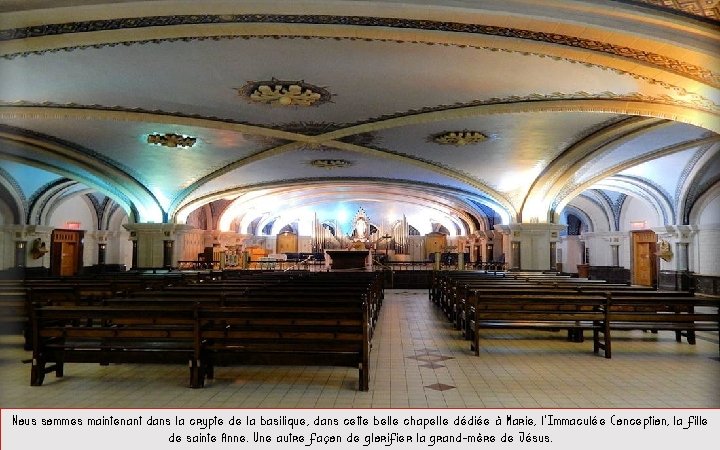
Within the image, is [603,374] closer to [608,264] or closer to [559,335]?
[559,335]

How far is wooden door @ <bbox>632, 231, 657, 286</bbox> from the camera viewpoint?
17.9 m

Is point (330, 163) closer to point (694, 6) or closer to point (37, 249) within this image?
point (37, 249)

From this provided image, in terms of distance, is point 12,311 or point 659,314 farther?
point 12,311

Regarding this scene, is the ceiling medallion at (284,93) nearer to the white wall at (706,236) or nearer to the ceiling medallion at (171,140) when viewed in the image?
the ceiling medallion at (171,140)

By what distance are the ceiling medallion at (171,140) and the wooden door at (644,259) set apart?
15.3 m

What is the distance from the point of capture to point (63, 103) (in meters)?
8.02

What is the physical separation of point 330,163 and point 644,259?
38.4ft

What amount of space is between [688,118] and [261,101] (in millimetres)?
5979

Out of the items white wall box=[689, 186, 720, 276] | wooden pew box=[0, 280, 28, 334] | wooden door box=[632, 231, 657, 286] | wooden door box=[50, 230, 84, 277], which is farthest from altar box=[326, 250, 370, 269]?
wooden pew box=[0, 280, 28, 334]

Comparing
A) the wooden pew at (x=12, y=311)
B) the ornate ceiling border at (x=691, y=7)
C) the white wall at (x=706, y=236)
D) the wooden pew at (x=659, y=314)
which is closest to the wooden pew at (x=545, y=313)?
the wooden pew at (x=659, y=314)

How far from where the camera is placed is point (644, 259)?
18219 millimetres

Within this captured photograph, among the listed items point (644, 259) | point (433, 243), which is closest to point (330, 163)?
point (644, 259)

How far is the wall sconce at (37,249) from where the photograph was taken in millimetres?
15492
